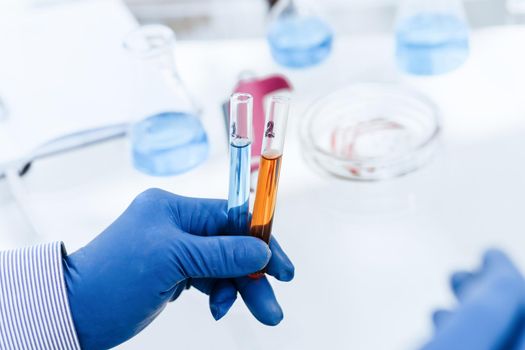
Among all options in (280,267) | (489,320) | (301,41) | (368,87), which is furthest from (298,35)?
(489,320)

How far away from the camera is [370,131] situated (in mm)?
747

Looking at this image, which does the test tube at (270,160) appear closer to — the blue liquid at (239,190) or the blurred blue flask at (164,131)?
the blue liquid at (239,190)

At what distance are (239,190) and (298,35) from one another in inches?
16.6

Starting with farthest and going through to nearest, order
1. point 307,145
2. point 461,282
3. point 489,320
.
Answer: point 307,145, point 461,282, point 489,320

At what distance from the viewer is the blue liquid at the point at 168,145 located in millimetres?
737

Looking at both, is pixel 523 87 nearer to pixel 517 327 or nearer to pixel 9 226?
pixel 517 327

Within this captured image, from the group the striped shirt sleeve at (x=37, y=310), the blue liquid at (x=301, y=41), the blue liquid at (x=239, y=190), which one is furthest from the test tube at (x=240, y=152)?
the blue liquid at (x=301, y=41)

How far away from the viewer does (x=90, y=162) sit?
77 cm

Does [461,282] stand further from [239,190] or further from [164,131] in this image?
[164,131]

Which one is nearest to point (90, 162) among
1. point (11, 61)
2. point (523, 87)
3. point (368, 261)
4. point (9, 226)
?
point (9, 226)

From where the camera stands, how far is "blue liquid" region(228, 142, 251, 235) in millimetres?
490

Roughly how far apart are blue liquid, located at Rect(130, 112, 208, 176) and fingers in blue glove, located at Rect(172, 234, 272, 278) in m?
0.21

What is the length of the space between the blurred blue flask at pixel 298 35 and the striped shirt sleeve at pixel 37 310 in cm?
44

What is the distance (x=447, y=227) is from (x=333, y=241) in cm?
11
